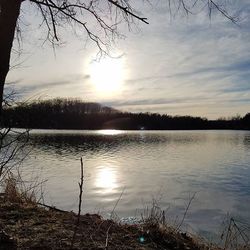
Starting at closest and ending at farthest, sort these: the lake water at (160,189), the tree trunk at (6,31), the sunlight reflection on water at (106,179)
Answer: the tree trunk at (6,31) → the lake water at (160,189) → the sunlight reflection on water at (106,179)

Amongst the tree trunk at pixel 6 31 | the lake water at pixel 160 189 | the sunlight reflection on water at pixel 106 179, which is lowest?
the sunlight reflection on water at pixel 106 179

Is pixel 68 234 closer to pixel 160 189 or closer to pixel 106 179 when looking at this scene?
pixel 160 189

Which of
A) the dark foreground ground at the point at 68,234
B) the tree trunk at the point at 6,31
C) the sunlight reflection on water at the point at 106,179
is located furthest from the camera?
the sunlight reflection on water at the point at 106,179

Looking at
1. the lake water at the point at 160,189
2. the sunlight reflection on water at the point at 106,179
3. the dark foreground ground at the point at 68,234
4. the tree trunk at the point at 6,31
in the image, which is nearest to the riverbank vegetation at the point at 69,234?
the dark foreground ground at the point at 68,234

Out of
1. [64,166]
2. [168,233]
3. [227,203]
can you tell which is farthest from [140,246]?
[64,166]

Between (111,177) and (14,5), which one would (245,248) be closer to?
(14,5)

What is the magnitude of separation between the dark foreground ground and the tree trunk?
1699mm

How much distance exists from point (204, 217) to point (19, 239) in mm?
8615

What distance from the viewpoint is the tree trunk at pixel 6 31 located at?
4.60 metres

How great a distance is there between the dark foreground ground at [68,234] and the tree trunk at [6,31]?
66.9 inches

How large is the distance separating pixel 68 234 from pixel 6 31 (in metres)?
2.62

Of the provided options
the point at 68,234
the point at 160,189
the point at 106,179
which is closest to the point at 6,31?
the point at 68,234

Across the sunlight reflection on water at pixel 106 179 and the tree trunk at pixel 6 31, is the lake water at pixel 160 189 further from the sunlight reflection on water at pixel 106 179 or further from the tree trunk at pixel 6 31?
the tree trunk at pixel 6 31

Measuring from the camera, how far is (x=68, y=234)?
5191mm
